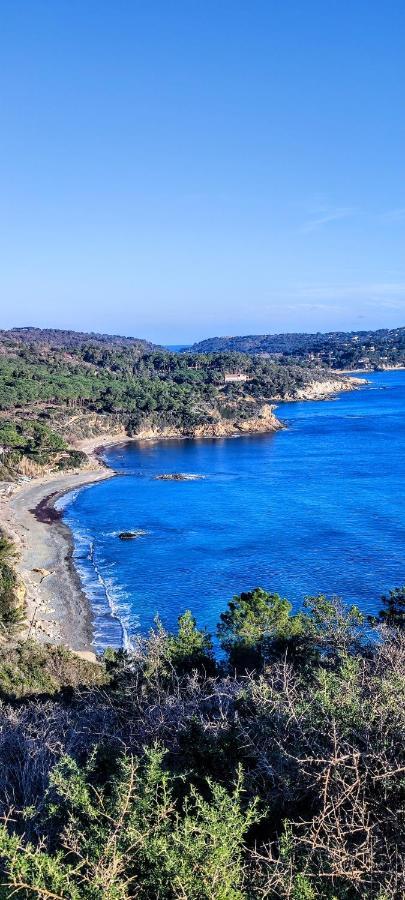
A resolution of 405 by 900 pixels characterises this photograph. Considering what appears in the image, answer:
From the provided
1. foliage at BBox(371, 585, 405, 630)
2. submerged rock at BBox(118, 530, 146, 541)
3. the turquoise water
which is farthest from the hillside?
foliage at BBox(371, 585, 405, 630)

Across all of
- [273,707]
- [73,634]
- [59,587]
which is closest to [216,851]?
[273,707]

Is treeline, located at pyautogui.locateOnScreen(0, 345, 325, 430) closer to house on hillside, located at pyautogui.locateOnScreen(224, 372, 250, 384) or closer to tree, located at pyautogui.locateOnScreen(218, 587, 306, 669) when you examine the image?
house on hillside, located at pyautogui.locateOnScreen(224, 372, 250, 384)

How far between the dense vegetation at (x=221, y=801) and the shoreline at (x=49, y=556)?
688 inches

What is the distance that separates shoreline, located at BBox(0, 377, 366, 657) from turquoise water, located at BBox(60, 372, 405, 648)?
86cm

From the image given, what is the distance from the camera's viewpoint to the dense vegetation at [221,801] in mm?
6270

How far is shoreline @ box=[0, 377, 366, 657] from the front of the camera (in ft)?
97.2

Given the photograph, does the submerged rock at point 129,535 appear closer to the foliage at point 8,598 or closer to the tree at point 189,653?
the foliage at point 8,598

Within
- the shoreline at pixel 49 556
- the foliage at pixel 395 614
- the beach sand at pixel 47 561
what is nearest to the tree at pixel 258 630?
the foliage at pixel 395 614

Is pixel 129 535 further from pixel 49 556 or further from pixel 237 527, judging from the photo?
pixel 237 527

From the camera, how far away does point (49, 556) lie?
132ft

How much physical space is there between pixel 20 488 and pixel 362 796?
2101 inches

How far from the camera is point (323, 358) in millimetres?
195125

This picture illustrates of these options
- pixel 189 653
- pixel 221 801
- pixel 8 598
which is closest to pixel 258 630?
pixel 189 653

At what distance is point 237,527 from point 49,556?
43.7ft
